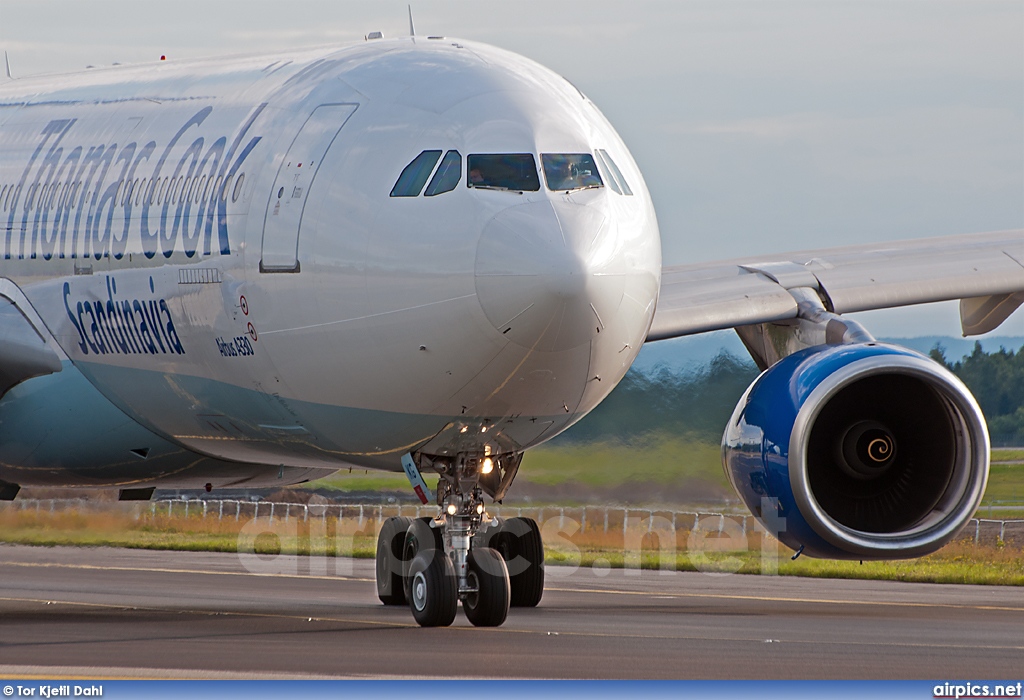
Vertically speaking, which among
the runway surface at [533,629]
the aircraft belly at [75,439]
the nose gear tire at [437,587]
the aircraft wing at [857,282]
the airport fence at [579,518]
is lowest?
the runway surface at [533,629]

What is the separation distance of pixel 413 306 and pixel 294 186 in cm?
165

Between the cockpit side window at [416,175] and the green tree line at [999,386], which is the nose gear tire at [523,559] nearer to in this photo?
the cockpit side window at [416,175]

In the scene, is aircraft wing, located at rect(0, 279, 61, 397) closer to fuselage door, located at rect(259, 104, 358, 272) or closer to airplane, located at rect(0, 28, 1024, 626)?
airplane, located at rect(0, 28, 1024, 626)

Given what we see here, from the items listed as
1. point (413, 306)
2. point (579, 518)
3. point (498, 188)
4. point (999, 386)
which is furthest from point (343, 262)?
point (999, 386)

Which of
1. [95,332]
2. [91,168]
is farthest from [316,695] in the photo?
[91,168]

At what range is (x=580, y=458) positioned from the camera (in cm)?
2364

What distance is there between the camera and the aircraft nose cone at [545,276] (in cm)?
1270

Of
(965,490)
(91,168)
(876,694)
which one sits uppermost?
(91,168)

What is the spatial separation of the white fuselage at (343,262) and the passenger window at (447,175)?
0.17 ft

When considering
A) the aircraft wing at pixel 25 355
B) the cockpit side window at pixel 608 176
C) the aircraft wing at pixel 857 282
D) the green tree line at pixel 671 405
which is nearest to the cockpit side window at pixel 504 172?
the cockpit side window at pixel 608 176

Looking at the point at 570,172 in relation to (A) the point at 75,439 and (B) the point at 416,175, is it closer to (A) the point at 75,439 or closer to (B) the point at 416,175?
(B) the point at 416,175

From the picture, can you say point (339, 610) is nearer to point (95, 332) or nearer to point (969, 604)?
point (95, 332)

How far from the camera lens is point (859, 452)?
15781 mm

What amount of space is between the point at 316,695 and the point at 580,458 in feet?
42.3
